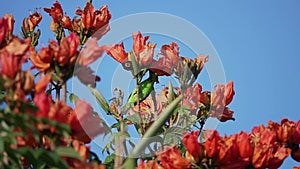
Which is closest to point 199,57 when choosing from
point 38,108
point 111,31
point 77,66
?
point 111,31

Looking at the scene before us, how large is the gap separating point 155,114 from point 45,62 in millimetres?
1397

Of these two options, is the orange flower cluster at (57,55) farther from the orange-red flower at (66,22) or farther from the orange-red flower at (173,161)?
the orange-red flower at (66,22)

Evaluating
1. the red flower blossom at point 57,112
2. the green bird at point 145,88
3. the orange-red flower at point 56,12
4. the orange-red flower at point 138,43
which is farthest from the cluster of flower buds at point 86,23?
the red flower blossom at point 57,112

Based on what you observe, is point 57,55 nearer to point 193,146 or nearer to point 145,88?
point 193,146

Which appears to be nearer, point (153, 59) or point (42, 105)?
point (42, 105)

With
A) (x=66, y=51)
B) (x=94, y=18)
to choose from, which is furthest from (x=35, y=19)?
(x=66, y=51)

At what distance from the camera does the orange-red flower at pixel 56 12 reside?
4125 mm

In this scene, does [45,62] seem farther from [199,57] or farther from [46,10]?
[46,10]

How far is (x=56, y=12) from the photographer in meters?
4.19

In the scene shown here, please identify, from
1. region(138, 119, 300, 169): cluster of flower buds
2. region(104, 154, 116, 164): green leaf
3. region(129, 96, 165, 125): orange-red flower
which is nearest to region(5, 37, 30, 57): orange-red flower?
region(138, 119, 300, 169): cluster of flower buds

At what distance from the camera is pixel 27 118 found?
4.67 feet

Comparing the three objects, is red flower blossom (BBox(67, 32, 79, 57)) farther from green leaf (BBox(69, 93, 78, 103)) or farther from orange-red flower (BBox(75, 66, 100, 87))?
green leaf (BBox(69, 93, 78, 103))

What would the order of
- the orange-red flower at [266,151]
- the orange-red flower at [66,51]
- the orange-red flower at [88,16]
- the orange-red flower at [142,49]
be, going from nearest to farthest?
the orange-red flower at [66,51], the orange-red flower at [266,151], the orange-red flower at [142,49], the orange-red flower at [88,16]

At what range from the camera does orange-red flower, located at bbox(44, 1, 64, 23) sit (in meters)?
4.12
